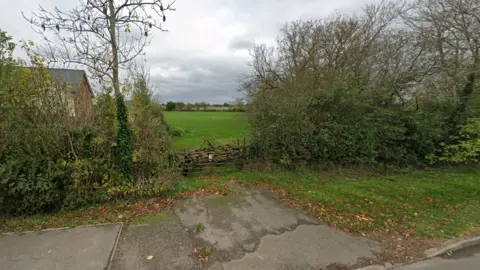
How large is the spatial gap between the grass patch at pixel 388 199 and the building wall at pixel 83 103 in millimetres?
4597

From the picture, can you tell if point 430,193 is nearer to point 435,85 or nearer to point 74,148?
point 435,85

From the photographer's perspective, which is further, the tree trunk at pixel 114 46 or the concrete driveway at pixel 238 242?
the tree trunk at pixel 114 46

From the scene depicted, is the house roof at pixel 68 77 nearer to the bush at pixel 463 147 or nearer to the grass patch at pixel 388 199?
the grass patch at pixel 388 199

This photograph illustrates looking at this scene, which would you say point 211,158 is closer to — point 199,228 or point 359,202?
point 199,228

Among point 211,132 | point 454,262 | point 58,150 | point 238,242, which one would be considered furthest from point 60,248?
point 211,132

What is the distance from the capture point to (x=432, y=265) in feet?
9.14

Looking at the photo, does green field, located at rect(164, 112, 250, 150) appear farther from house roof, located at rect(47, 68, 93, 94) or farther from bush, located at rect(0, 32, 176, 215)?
house roof, located at rect(47, 68, 93, 94)

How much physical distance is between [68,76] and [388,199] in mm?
8910

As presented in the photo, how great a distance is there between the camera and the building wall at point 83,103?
4.55 m

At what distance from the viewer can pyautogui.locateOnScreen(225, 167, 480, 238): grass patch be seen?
3.76m

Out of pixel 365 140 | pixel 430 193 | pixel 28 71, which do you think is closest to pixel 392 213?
pixel 430 193

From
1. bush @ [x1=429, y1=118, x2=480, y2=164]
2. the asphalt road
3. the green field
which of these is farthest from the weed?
bush @ [x1=429, y1=118, x2=480, y2=164]

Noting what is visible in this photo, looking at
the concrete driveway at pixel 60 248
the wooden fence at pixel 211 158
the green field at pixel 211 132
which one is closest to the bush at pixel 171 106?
the green field at pixel 211 132

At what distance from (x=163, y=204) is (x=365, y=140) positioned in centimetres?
748
